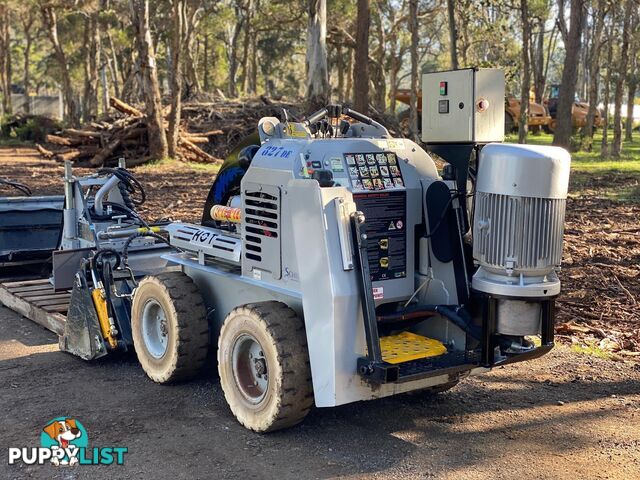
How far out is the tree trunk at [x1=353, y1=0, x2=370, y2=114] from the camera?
21.2 metres

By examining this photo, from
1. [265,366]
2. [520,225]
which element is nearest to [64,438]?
[265,366]

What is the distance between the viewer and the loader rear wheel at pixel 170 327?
5.53m

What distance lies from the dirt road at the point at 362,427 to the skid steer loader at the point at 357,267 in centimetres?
25

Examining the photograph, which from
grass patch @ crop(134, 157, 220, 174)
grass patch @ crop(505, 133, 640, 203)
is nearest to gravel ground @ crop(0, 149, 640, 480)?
grass patch @ crop(505, 133, 640, 203)

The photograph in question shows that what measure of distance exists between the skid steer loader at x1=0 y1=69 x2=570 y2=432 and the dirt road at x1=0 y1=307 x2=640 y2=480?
25 centimetres

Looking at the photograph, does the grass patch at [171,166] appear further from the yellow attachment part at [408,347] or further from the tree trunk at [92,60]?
the yellow attachment part at [408,347]

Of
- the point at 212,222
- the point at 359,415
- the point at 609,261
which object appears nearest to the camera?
the point at 359,415

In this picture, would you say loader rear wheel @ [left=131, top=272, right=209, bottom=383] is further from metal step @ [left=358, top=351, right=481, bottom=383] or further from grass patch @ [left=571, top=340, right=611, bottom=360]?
grass patch @ [left=571, top=340, right=611, bottom=360]

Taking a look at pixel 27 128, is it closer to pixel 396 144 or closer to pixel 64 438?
pixel 64 438

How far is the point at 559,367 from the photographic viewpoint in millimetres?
6297

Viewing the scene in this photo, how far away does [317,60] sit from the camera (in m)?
20.7

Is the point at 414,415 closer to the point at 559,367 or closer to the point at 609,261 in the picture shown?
the point at 559,367

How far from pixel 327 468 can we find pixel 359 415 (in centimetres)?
86

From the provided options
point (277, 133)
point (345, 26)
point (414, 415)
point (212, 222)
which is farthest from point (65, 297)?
point (345, 26)
